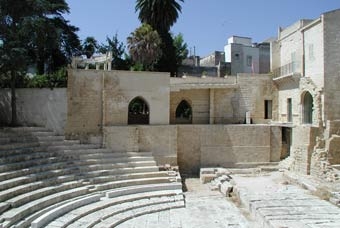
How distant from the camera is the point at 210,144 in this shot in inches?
837

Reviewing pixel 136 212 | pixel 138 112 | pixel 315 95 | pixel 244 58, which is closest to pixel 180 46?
pixel 244 58

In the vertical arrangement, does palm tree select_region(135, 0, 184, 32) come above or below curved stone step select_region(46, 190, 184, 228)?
above

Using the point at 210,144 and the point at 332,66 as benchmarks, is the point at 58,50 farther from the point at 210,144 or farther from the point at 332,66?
the point at 332,66

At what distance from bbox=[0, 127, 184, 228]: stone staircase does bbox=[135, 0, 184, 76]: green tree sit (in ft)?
39.5

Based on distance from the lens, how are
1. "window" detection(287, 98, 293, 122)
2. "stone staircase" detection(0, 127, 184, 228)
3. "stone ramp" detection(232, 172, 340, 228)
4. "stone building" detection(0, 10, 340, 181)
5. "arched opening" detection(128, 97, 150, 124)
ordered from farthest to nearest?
"arched opening" detection(128, 97, 150, 124)
"window" detection(287, 98, 293, 122)
"stone building" detection(0, 10, 340, 181)
"stone ramp" detection(232, 172, 340, 228)
"stone staircase" detection(0, 127, 184, 228)

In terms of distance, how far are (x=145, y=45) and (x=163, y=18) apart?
9.76 ft

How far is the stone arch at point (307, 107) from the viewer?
21.4m

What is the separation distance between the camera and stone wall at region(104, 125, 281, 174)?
65.6ft

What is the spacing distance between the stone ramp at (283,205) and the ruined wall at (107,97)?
5.80 m

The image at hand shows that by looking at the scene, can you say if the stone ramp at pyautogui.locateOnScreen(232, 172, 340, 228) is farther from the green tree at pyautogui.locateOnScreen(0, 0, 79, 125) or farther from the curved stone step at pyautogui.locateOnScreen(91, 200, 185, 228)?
the green tree at pyautogui.locateOnScreen(0, 0, 79, 125)

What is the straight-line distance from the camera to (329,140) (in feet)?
62.6

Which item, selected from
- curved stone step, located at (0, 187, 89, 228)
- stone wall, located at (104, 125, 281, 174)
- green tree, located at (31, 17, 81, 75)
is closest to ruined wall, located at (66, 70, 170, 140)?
stone wall, located at (104, 125, 281, 174)

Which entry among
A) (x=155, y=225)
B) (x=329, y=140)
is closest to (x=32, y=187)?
(x=155, y=225)

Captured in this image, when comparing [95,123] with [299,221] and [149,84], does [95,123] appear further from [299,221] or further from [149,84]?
[299,221]
